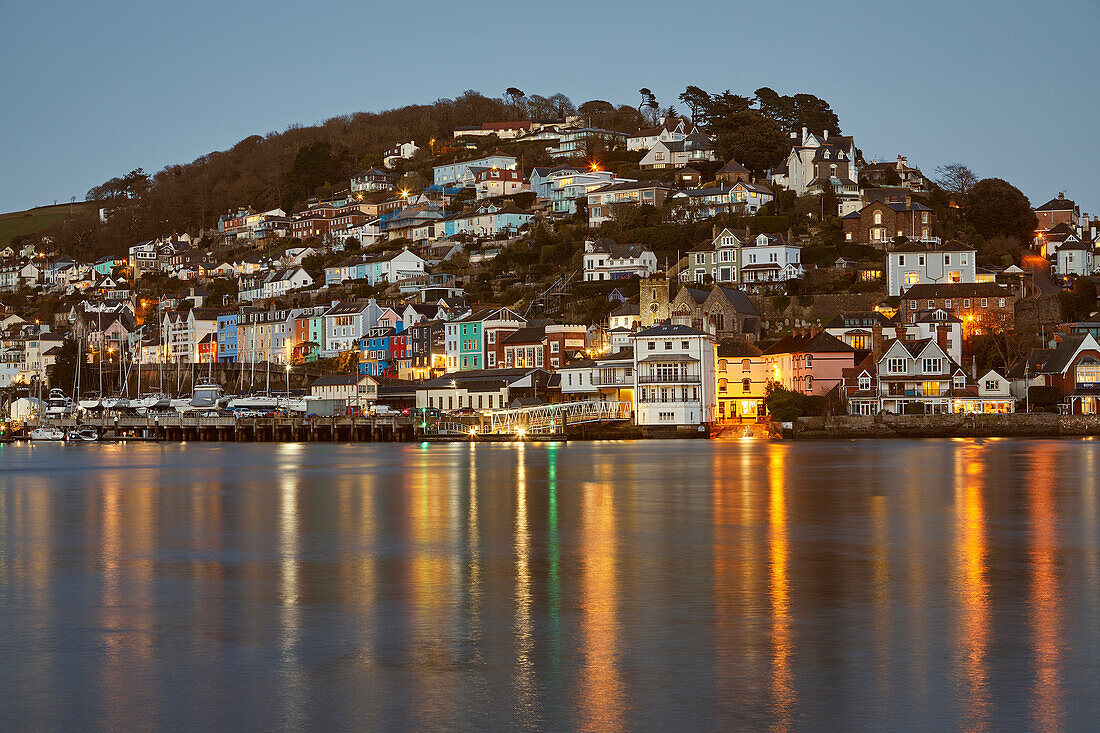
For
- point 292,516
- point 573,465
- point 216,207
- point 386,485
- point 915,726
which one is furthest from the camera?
point 216,207

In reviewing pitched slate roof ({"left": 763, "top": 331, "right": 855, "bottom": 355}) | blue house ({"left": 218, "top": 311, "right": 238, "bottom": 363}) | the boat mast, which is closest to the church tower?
pitched slate roof ({"left": 763, "top": 331, "right": 855, "bottom": 355})

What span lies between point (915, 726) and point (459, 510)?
19.3m

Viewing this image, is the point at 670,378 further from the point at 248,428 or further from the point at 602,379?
the point at 248,428

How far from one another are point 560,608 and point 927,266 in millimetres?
65016

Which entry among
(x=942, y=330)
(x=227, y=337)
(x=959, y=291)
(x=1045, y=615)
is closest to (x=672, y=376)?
(x=942, y=330)

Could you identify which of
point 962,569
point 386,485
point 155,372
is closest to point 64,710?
point 962,569

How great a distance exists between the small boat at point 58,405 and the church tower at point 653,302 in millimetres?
44244

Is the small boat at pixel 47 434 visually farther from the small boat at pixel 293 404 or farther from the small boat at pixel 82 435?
the small boat at pixel 293 404

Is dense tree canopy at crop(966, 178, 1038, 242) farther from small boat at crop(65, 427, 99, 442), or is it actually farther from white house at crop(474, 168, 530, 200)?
small boat at crop(65, 427, 99, 442)

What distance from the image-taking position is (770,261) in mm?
82500

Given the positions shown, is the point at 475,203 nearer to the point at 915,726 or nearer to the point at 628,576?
the point at 628,576

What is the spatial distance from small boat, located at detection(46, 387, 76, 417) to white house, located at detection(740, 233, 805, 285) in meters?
50.7

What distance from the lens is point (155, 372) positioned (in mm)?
107062

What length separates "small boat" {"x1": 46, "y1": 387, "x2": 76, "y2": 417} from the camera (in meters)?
92.9
